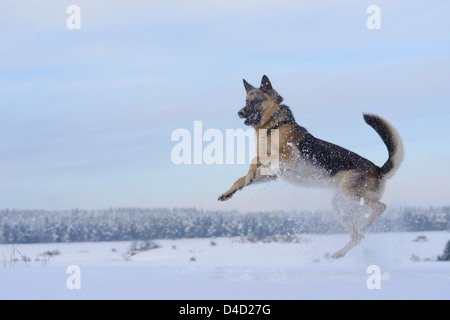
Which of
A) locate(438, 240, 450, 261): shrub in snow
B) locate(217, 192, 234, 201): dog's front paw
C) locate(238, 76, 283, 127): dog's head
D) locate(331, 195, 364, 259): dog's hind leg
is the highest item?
locate(238, 76, 283, 127): dog's head

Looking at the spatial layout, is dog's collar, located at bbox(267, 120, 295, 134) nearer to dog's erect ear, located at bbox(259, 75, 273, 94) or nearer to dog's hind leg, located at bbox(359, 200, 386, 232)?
dog's erect ear, located at bbox(259, 75, 273, 94)

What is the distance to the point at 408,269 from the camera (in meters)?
8.53

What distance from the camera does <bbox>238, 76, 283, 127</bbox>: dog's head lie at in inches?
304

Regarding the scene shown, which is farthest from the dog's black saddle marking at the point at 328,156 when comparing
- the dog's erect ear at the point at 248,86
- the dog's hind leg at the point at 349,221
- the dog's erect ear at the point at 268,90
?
the dog's erect ear at the point at 248,86

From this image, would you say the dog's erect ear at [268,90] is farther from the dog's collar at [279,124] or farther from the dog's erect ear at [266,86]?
the dog's collar at [279,124]

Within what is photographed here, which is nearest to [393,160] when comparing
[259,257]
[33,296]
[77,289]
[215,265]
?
[215,265]

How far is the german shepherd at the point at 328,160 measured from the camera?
7727 mm

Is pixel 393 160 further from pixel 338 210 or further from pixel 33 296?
pixel 33 296

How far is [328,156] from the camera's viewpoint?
787 cm

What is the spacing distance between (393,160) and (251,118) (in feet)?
7.62

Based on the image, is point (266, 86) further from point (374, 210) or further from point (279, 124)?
point (374, 210)

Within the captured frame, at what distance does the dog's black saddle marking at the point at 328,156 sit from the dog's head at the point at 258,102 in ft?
2.36

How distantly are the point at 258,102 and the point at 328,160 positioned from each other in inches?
54.4

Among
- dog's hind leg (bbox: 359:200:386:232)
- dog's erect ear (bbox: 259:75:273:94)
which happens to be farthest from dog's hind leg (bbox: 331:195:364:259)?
dog's erect ear (bbox: 259:75:273:94)
